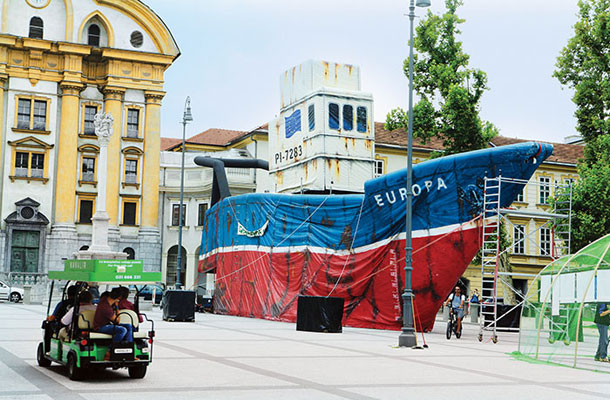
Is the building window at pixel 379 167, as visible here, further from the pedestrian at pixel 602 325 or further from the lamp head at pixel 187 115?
the pedestrian at pixel 602 325

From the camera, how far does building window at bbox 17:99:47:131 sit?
5631cm

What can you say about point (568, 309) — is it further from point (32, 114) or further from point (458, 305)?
point (32, 114)

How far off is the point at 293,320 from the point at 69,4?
3644 cm

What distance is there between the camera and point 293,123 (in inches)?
1449

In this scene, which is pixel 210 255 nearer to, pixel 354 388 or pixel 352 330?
pixel 352 330

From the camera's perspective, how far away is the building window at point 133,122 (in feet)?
195

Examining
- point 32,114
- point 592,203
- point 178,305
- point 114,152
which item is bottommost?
point 178,305

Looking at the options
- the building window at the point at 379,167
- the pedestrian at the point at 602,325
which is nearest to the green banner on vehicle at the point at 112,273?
the pedestrian at the point at 602,325

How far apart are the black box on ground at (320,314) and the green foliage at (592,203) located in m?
13.8

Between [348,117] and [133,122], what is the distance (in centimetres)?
2911

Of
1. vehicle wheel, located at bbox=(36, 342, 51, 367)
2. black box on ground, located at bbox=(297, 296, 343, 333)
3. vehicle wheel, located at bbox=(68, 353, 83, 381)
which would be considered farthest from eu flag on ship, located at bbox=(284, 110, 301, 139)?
vehicle wheel, located at bbox=(68, 353, 83, 381)

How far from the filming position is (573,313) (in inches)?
698

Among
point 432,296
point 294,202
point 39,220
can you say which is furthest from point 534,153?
point 39,220

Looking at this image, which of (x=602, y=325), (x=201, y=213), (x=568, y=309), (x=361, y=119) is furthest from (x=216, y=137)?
(x=602, y=325)
